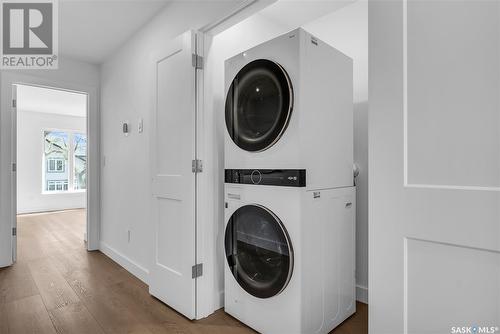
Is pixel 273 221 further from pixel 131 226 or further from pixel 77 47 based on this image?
A: pixel 77 47

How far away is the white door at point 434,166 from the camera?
0.72 meters

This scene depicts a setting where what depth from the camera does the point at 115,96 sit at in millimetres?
3244

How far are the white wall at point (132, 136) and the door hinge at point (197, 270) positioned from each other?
0.71 m

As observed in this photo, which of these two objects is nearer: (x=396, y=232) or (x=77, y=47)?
(x=396, y=232)

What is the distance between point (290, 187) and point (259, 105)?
557 mm

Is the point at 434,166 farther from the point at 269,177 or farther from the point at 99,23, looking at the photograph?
the point at 99,23

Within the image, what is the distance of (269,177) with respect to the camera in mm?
1628

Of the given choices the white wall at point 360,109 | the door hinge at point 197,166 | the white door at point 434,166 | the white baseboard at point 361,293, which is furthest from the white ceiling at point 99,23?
the white baseboard at point 361,293

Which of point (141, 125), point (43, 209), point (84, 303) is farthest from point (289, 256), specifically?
point (43, 209)

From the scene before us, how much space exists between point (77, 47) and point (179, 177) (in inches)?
90.8

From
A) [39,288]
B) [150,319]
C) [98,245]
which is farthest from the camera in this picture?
[98,245]

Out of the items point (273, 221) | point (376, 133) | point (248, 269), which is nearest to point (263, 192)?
point (273, 221)

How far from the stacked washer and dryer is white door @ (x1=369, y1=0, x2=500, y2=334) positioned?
1.97 feet

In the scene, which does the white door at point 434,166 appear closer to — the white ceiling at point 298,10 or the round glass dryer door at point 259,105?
the round glass dryer door at point 259,105
